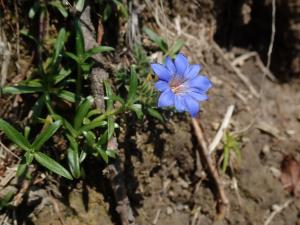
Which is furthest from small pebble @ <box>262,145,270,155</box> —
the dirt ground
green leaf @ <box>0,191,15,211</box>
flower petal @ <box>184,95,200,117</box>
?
green leaf @ <box>0,191,15,211</box>

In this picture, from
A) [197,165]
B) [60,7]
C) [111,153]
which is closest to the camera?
[111,153]

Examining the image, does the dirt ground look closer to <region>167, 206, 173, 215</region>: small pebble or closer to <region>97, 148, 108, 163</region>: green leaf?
<region>167, 206, 173, 215</region>: small pebble

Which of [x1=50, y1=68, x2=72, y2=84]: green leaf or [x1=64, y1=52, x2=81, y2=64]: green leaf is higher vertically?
[x1=64, y1=52, x2=81, y2=64]: green leaf

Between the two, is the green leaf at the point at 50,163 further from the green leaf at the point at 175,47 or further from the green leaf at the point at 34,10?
the green leaf at the point at 175,47

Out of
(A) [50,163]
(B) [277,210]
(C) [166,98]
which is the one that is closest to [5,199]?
(A) [50,163]

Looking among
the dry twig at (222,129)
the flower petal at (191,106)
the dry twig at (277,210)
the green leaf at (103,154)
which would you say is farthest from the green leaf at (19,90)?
the dry twig at (277,210)

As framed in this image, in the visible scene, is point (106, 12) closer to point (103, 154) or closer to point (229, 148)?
point (103, 154)
